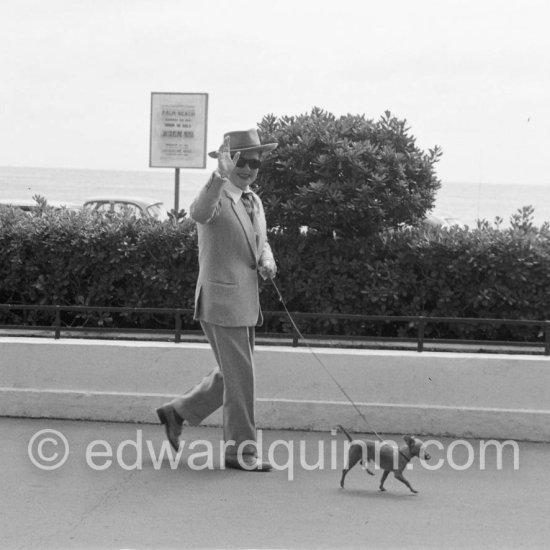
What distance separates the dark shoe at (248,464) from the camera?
680cm

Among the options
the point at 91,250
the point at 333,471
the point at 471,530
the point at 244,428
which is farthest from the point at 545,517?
the point at 91,250

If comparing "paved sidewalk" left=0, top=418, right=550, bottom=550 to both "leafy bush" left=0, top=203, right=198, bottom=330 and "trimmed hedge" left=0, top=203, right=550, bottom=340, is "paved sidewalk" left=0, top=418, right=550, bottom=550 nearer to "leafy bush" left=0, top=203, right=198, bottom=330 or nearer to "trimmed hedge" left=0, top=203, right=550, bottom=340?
"trimmed hedge" left=0, top=203, right=550, bottom=340

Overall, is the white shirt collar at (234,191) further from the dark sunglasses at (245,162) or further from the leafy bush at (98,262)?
the leafy bush at (98,262)

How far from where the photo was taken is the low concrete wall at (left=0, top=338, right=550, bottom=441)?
25.7 ft

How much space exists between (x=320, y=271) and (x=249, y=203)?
1.79 m

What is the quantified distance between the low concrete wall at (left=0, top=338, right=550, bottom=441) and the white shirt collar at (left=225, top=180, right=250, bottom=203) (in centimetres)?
140

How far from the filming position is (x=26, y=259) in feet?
29.7

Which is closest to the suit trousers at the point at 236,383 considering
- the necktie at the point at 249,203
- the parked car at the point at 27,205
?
the necktie at the point at 249,203

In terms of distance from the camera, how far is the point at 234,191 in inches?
274

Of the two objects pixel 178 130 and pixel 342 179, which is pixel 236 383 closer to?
pixel 342 179

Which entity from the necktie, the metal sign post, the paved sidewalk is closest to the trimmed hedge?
the paved sidewalk

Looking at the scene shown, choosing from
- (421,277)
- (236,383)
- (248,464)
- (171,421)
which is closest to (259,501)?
(248,464)

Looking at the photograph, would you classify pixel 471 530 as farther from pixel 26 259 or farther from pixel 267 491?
pixel 26 259

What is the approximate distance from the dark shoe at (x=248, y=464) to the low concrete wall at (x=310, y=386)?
112cm
